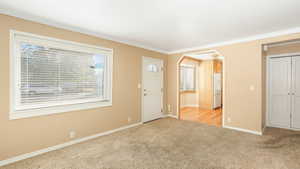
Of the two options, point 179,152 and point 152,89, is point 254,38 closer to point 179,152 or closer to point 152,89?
point 152,89

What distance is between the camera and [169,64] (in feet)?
17.3

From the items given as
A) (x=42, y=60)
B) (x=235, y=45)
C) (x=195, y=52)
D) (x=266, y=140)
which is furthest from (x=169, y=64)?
(x=42, y=60)

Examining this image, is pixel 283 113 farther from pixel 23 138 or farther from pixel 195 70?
pixel 23 138

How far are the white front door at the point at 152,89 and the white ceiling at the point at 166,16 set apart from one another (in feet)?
4.54

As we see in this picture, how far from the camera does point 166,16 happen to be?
2.41m

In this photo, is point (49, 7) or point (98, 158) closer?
point (49, 7)

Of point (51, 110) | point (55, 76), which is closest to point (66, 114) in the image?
point (51, 110)

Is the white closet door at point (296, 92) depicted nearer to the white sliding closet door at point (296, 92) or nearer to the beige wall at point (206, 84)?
the white sliding closet door at point (296, 92)

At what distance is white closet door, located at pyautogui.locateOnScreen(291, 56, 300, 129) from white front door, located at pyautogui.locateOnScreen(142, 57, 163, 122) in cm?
373

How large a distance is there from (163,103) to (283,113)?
352 cm

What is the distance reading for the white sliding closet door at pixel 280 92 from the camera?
3945mm

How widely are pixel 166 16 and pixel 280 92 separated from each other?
4.08m

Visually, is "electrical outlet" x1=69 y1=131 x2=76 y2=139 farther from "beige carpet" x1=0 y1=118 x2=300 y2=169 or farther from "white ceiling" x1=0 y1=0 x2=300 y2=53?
"white ceiling" x1=0 y1=0 x2=300 y2=53

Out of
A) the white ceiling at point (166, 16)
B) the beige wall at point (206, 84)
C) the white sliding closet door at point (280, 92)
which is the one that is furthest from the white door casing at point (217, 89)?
the white ceiling at point (166, 16)
